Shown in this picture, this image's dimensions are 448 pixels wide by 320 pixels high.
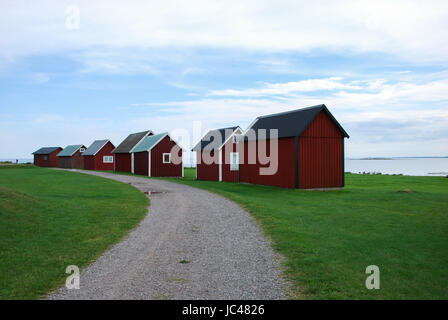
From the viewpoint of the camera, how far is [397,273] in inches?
326

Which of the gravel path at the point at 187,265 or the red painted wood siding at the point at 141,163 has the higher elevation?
the red painted wood siding at the point at 141,163

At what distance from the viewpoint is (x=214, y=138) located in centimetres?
4241

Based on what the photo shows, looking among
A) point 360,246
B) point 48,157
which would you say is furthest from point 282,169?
point 48,157

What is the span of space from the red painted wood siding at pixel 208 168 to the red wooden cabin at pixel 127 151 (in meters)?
13.1

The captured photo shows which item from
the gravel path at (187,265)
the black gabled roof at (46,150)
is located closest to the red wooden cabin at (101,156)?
the black gabled roof at (46,150)

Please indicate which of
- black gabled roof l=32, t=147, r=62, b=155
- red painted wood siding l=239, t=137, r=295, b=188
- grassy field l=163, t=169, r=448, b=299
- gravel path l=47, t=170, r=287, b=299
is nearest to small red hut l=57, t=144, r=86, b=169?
black gabled roof l=32, t=147, r=62, b=155

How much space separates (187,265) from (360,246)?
5398mm

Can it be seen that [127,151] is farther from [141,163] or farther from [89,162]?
[89,162]

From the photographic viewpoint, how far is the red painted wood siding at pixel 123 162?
5478cm

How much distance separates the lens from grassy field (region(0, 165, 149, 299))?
26.2 ft

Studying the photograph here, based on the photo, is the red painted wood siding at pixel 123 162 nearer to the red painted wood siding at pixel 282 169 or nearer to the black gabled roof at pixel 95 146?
the black gabled roof at pixel 95 146

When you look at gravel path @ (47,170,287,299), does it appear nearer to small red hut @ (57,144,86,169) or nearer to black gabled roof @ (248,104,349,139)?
black gabled roof @ (248,104,349,139)
